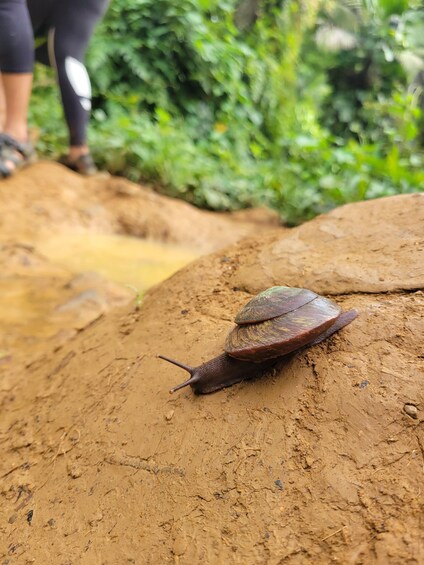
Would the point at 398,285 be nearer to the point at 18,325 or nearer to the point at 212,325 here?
the point at 212,325

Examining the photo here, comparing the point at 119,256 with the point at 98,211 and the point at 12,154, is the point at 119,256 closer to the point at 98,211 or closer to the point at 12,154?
the point at 98,211

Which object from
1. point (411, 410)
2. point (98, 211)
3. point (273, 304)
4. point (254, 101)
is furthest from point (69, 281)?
point (254, 101)

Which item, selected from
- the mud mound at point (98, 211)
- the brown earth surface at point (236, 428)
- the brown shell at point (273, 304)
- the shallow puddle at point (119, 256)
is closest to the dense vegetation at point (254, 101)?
the mud mound at point (98, 211)

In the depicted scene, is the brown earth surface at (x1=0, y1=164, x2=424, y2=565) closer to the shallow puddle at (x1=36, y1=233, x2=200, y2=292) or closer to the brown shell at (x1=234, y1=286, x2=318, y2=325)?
the brown shell at (x1=234, y1=286, x2=318, y2=325)

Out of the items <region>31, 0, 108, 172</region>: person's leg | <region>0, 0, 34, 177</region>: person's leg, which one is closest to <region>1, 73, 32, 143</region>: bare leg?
<region>0, 0, 34, 177</region>: person's leg

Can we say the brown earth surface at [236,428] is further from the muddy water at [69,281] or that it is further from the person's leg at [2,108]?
the person's leg at [2,108]

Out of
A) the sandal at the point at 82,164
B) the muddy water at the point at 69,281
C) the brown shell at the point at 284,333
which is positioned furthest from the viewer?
the sandal at the point at 82,164

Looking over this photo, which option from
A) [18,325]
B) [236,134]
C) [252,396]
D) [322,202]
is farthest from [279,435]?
[236,134]
